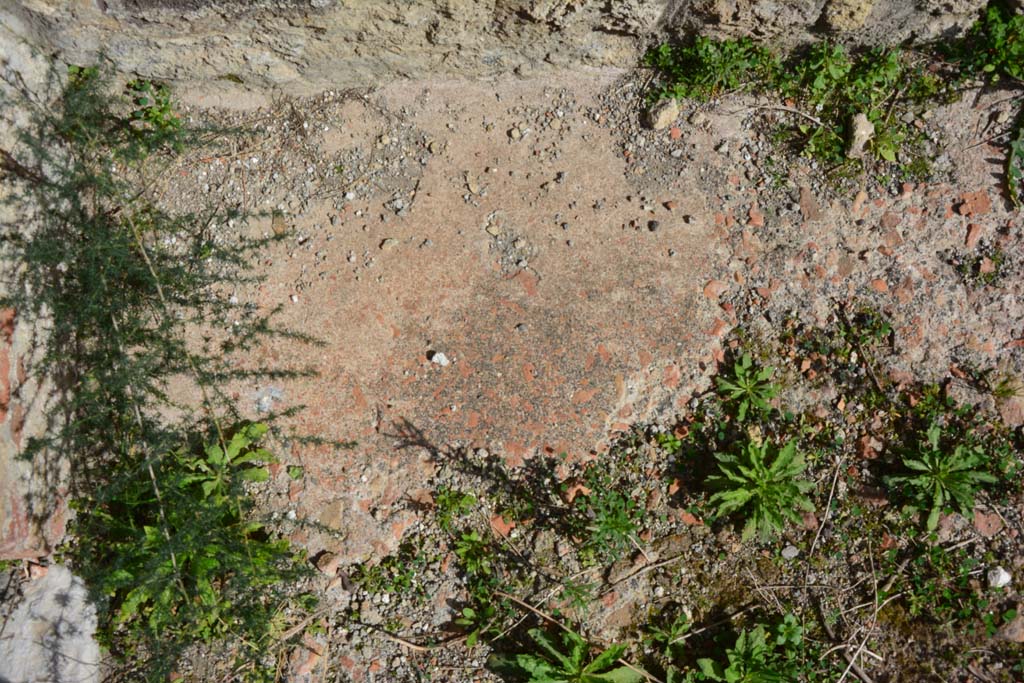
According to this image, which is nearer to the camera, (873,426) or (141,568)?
(141,568)

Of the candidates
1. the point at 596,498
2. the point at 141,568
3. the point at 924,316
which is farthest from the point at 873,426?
the point at 141,568

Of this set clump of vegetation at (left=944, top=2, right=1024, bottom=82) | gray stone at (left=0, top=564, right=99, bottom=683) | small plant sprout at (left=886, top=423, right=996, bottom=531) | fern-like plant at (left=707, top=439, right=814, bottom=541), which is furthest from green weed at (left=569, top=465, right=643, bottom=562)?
clump of vegetation at (left=944, top=2, right=1024, bottom=82)

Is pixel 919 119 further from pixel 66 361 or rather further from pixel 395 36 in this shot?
pixel 66 361

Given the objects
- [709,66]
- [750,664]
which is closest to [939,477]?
[750,664]

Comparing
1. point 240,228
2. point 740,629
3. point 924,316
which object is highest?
point 924,316

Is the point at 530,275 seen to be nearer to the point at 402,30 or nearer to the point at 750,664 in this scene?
the point at 402,30

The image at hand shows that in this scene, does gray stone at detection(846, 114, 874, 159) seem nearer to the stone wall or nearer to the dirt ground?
the dirt ground

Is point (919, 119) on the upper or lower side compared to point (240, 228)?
upper

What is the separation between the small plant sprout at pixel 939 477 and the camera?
4219 mm

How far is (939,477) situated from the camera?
4.22 m

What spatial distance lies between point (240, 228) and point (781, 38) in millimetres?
3518

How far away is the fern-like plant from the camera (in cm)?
420

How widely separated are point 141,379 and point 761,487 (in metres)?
3.57

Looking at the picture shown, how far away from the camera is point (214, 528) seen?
13.3ft
